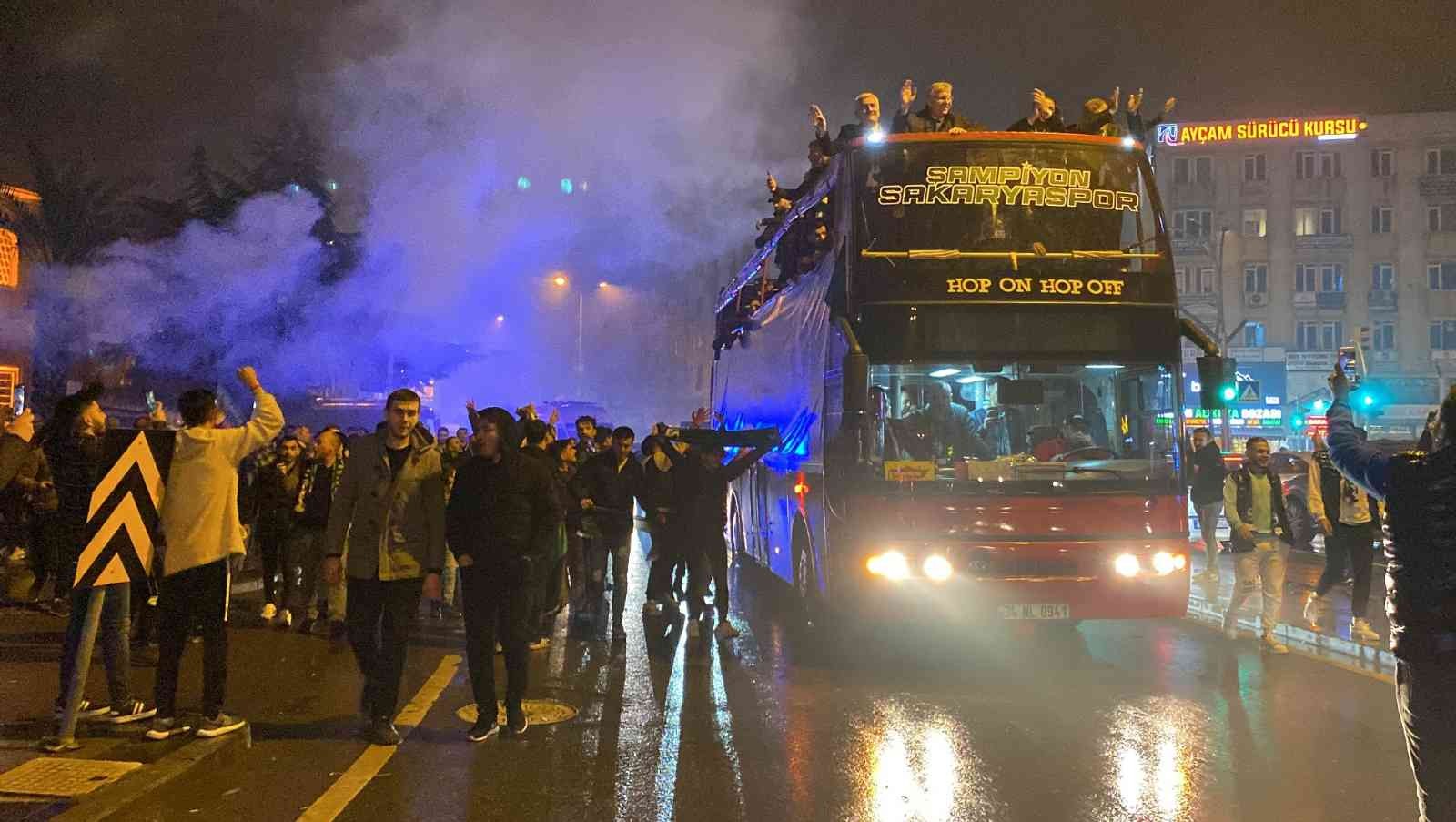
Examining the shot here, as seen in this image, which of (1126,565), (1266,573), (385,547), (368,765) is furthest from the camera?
(1266,573)

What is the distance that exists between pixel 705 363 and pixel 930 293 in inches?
1045

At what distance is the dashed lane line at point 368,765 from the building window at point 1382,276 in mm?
51740

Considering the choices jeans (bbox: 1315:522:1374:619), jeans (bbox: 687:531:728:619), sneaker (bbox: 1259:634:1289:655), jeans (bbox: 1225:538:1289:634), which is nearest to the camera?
sneaker (bbox: 1259:634:1289:655)

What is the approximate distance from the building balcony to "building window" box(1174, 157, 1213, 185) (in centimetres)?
505

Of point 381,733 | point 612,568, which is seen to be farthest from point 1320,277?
point 381,733

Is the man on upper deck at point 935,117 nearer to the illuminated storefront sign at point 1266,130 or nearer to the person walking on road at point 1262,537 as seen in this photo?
the person walking on road at point 1262,537

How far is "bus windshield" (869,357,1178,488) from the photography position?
291 inches

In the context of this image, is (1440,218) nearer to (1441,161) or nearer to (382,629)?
(1441,161)

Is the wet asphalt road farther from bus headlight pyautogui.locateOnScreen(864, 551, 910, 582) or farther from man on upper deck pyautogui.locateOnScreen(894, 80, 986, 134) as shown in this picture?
man on upper deck pyautogui.locateOnScreen(894, 80, 986, 134)

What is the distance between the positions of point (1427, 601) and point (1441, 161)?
54450 millimetres

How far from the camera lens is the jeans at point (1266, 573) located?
8.39 metres

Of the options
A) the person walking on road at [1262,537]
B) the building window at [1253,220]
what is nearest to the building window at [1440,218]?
the building window at [1253,220]

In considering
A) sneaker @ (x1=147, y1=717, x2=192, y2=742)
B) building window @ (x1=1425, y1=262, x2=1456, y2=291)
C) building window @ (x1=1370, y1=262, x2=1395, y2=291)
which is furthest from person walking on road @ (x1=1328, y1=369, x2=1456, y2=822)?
building window @ (x1=1425, y1=262, x2=1456, y2=291)

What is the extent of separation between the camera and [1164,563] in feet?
24.4
